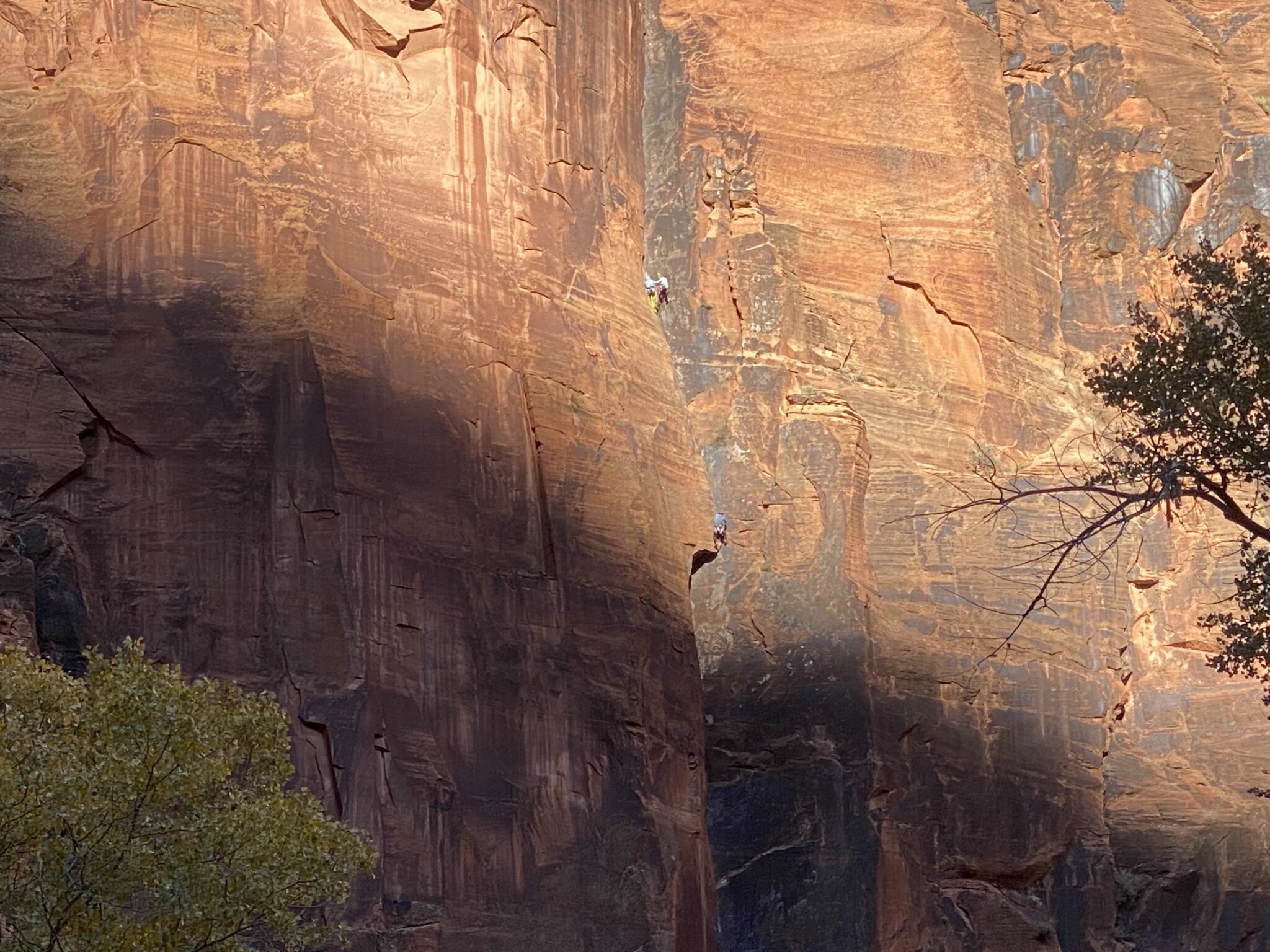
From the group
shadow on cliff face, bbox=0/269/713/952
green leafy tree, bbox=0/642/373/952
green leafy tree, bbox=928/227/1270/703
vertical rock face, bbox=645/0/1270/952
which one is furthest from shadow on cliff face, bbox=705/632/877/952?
green leafy tree, bbox=0/642/373/952

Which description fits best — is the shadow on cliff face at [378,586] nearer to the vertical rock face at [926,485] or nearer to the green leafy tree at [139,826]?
the green leafy tree at [139,826]

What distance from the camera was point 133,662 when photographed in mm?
19469

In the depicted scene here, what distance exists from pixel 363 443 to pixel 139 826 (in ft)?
31.9

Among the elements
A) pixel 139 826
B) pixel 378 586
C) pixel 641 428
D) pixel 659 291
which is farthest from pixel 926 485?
pixel 139 826

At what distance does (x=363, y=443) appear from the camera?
28.0 meters

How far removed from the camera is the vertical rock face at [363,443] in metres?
26.7

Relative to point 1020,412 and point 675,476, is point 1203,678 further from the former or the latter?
point 675,476

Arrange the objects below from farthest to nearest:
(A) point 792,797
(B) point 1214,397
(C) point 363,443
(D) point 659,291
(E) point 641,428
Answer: (D) point 659,291
(A) point 792,797
(E) point 641,428
(C) point 363,443
(B) point 1214,397

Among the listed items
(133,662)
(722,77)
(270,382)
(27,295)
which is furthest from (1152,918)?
(133,662)

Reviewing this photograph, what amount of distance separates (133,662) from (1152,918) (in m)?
25.0

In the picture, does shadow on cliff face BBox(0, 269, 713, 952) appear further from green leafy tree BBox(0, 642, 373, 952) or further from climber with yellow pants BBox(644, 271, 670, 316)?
climber with yellow pants BBox(644, 271, 670, 316)

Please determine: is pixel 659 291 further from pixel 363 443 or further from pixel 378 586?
pixel 378 586

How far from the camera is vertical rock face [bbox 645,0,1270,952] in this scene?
36562 millimetres

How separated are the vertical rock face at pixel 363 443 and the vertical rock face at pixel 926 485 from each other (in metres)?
5.23
